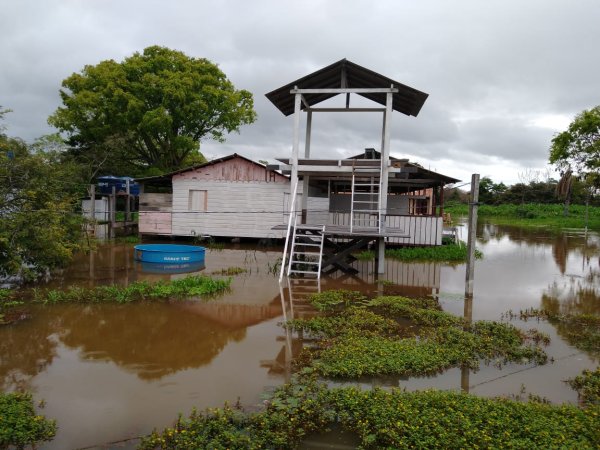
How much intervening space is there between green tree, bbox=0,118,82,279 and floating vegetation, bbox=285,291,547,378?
23.6 feet

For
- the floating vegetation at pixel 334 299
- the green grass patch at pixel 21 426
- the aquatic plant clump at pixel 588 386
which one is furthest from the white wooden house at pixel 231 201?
the green grass patch at pixel 21 426

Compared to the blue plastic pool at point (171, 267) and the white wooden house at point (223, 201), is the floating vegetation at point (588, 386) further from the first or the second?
the white wooden house at point (223, 201)

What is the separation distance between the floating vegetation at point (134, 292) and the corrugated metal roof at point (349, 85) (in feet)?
21.6

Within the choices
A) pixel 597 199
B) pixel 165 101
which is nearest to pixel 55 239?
pixel 165 101

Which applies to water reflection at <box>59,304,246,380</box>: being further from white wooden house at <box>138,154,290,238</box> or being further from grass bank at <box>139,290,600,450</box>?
white wooden house at <box>138,154,290,238</box>

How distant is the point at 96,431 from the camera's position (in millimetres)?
4730

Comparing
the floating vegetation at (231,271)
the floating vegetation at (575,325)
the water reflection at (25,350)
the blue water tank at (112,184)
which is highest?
the blue water tank at (112,184)

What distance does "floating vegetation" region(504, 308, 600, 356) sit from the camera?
7.85 meters

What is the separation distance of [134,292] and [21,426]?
616 cm

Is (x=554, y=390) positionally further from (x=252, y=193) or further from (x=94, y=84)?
(x=94, y=84)

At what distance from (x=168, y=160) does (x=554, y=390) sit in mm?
28655

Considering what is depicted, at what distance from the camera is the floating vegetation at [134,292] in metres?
10.1

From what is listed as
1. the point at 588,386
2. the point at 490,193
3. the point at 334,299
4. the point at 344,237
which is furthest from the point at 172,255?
the point at 490,193

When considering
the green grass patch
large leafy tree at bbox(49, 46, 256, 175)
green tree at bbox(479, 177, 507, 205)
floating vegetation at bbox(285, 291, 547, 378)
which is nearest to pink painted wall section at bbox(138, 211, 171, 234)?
large leafy tree at bbox(49, 46, 256, 175)
